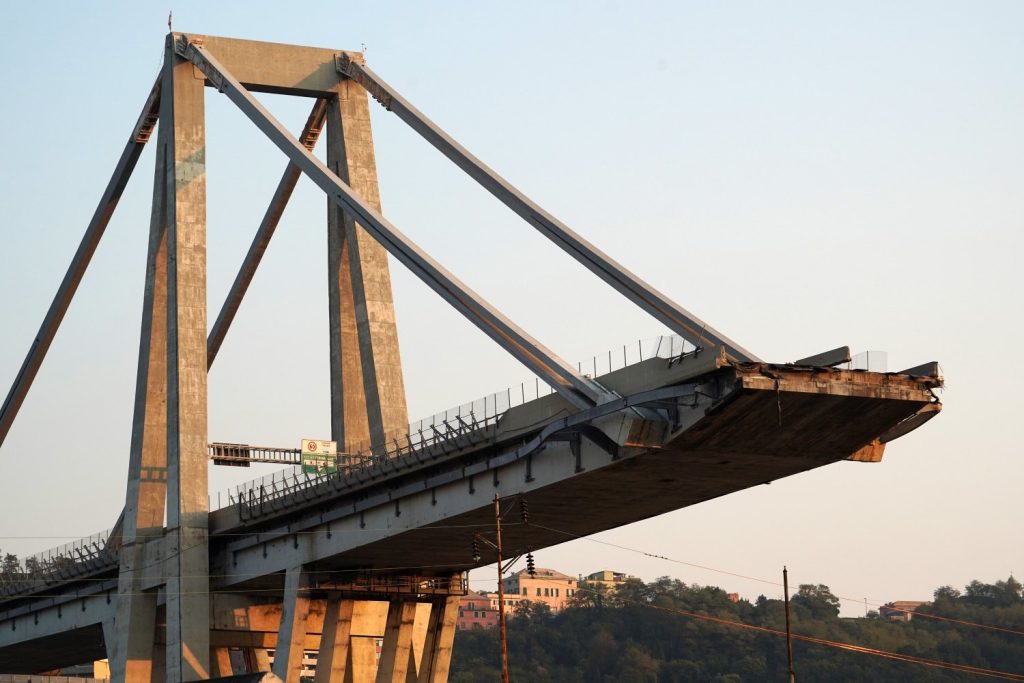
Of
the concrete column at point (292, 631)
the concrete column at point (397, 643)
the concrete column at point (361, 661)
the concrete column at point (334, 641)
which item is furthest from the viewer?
the concrete column at point (397, 643)

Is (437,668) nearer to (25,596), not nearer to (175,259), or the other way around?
(175,259)

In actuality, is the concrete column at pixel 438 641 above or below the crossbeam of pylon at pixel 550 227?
below

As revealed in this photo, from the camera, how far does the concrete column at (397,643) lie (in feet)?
242

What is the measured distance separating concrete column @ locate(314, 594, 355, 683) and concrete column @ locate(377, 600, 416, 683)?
9.01 ft

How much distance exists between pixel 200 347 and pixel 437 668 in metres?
18.0

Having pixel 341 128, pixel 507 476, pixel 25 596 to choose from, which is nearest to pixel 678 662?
pixel 25 596

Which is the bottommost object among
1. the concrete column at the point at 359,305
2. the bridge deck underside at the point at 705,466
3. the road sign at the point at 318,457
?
the bridge deck underside at the point at 705,466

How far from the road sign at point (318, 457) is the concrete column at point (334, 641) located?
5.40 metres

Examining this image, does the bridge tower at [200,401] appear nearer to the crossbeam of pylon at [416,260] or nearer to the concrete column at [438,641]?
the concrete column at [438,641]

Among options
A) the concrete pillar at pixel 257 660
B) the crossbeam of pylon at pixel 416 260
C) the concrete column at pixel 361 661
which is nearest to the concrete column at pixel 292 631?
the concrete column at pixel 361 661

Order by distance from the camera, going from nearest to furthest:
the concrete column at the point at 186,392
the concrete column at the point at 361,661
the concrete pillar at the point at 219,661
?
1. the concrete column at the point at 186,392
2. the concrete column at the point at 361,661
3. the concrete pillar at the point at 219,661

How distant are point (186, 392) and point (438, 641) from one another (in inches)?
629

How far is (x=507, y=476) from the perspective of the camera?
2322 inches

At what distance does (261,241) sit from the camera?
8750 cm
